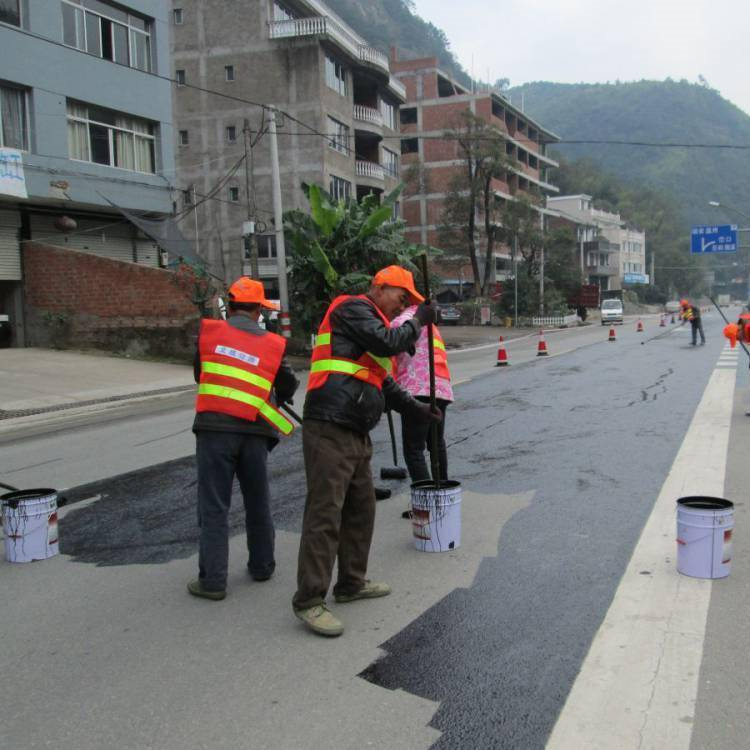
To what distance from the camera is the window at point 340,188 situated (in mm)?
38444

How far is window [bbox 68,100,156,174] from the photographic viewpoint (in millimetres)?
22672

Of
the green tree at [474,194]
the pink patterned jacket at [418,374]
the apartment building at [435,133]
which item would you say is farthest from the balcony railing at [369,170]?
the pink patterned jacket at [418,374]

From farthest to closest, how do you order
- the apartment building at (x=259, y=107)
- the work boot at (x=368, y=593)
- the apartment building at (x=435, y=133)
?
the apartment building at (x=435, y=133)
the apartment building at (x=259, y=107)
the work boot at (x=368, y=593)

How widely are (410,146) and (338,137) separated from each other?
2713 centimetres

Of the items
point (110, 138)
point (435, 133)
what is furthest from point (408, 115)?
point (110, 138)

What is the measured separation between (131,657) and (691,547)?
3.17m

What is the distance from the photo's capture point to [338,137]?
38.8m

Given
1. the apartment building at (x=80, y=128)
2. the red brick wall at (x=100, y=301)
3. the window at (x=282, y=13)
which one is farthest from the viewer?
the window at (x=282, y=13)

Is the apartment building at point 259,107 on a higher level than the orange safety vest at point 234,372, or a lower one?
higher

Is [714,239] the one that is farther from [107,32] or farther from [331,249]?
[107,32]

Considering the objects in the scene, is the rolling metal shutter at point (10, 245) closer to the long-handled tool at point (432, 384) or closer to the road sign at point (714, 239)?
the long-handled tool at point (432, 384)

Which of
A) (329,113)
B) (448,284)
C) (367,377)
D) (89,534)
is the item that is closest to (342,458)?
(367,377)

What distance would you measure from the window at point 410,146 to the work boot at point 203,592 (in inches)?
2466

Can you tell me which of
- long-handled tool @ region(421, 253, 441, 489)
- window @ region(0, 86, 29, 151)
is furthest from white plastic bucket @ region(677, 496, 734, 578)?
window @ region(0, 86, 29, 151)
